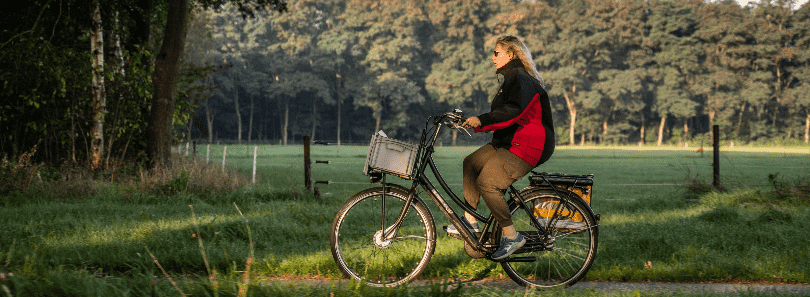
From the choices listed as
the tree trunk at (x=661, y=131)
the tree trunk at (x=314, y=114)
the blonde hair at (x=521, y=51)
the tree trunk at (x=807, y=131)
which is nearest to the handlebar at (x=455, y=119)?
the blonde hair at (x=521, y=51)

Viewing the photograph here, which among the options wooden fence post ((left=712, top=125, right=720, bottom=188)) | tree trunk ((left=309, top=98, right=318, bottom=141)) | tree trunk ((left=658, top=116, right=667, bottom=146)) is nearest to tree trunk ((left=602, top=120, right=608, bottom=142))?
tree trunk ((left=658, top=116, right=667, bottom=146))

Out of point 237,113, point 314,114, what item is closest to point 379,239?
point 237,113

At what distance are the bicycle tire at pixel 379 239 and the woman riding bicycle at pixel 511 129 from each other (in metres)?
0.55

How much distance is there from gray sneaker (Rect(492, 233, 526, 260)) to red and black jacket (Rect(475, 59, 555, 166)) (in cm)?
66

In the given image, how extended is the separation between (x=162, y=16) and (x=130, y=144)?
3230mm

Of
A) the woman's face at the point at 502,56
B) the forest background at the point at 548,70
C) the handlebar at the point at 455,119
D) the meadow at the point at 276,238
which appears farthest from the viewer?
the forest background at the point at 548,70

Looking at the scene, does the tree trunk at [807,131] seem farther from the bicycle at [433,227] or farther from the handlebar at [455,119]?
the handlebar at [455,119]

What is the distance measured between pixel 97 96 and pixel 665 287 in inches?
424

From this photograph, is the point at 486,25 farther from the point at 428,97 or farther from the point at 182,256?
the point at 182,256

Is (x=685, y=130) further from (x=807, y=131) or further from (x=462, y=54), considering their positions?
(x=462, y=54)

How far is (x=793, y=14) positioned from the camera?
63656mm

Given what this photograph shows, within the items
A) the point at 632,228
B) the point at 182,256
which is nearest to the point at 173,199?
the point at 182,256

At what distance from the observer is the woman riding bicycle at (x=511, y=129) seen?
13.7ft

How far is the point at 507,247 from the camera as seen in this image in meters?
4.54
